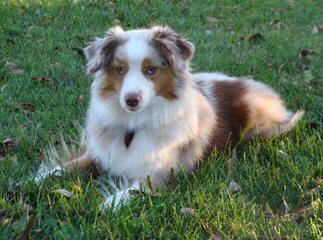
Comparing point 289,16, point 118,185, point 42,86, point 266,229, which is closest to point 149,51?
point 118,185

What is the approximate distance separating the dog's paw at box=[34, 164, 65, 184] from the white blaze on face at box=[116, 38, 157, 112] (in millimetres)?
632

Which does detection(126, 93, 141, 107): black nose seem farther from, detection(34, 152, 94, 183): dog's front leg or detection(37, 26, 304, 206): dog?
detection(34, 152, 94, 183): dog's front leg


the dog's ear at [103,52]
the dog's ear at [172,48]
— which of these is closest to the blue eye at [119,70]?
the dog's ear at [103,52]

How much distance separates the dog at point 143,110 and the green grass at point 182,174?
0.20 metres

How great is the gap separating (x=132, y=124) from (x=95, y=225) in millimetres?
1160

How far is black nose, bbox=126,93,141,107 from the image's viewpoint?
3.71 m

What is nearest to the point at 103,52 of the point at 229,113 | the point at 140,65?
the point at 140,65

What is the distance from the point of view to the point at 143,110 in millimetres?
3982

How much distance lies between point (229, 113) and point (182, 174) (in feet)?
3.15

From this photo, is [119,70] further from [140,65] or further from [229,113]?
[229,113]

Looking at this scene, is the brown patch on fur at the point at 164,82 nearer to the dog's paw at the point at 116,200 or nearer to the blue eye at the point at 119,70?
the blue eye at the point at 119,70

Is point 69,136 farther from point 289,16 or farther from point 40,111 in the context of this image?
point 289,16

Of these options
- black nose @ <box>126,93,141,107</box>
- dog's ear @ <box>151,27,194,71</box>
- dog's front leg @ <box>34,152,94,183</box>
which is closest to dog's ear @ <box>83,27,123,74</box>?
dog's ear @ <box>151,27,194,71</box>

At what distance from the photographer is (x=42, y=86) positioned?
5789 mm
